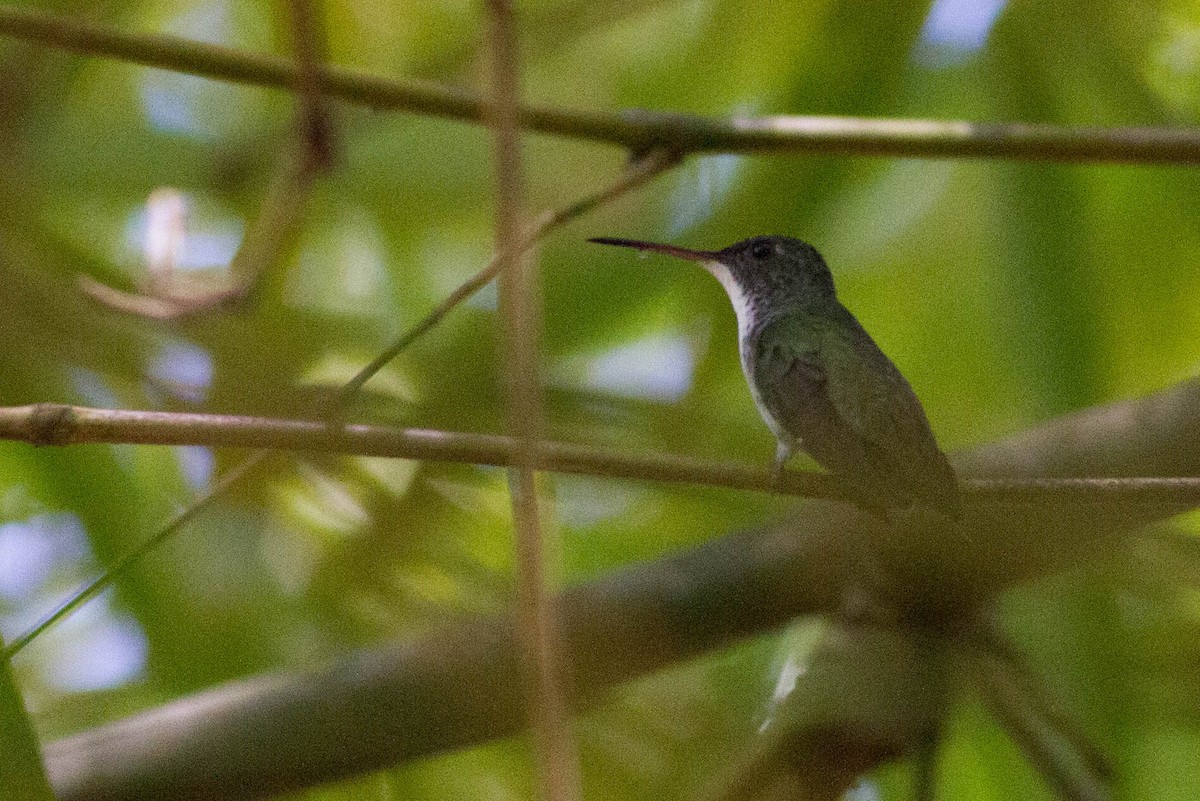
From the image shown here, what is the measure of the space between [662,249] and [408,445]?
88cm

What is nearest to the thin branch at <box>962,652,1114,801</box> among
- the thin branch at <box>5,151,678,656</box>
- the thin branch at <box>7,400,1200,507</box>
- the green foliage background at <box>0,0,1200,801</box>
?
the green foliage background at <box>0,0,1200,801</box>

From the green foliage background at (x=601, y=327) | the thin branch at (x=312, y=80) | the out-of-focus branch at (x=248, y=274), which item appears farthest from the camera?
the out-of-focus branch at (x=248, y=274)

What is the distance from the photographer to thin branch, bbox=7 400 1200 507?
1164mm

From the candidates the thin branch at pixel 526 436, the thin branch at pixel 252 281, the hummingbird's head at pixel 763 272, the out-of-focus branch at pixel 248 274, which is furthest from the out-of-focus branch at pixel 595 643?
the thin branch at pixel 526 436

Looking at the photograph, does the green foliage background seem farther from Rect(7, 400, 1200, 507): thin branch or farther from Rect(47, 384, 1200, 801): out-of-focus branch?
Rect(7, 400, 1200, 507): thin branch

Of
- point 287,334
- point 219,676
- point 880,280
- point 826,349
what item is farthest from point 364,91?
point 880,280

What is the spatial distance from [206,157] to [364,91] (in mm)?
1054

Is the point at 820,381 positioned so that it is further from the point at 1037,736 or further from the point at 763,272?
the point at 1037,736

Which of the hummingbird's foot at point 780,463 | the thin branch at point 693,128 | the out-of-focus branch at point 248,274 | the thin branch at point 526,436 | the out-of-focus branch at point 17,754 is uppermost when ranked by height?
the out-of-focus branch at point 248,274

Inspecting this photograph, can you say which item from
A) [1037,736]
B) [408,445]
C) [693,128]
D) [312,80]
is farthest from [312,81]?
[1037,736]

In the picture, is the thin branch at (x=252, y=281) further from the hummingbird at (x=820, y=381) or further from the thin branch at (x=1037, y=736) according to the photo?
the thin branch at (x=1037, y=736)

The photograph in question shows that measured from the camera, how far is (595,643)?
1.84m

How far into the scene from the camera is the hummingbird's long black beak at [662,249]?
6.21ft

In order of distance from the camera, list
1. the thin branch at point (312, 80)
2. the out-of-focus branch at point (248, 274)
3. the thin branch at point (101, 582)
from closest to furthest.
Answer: the thin branch at point (101, 582) < the thin branch at point (312, 80) < the out-of-focus branch at point (248, 274)
